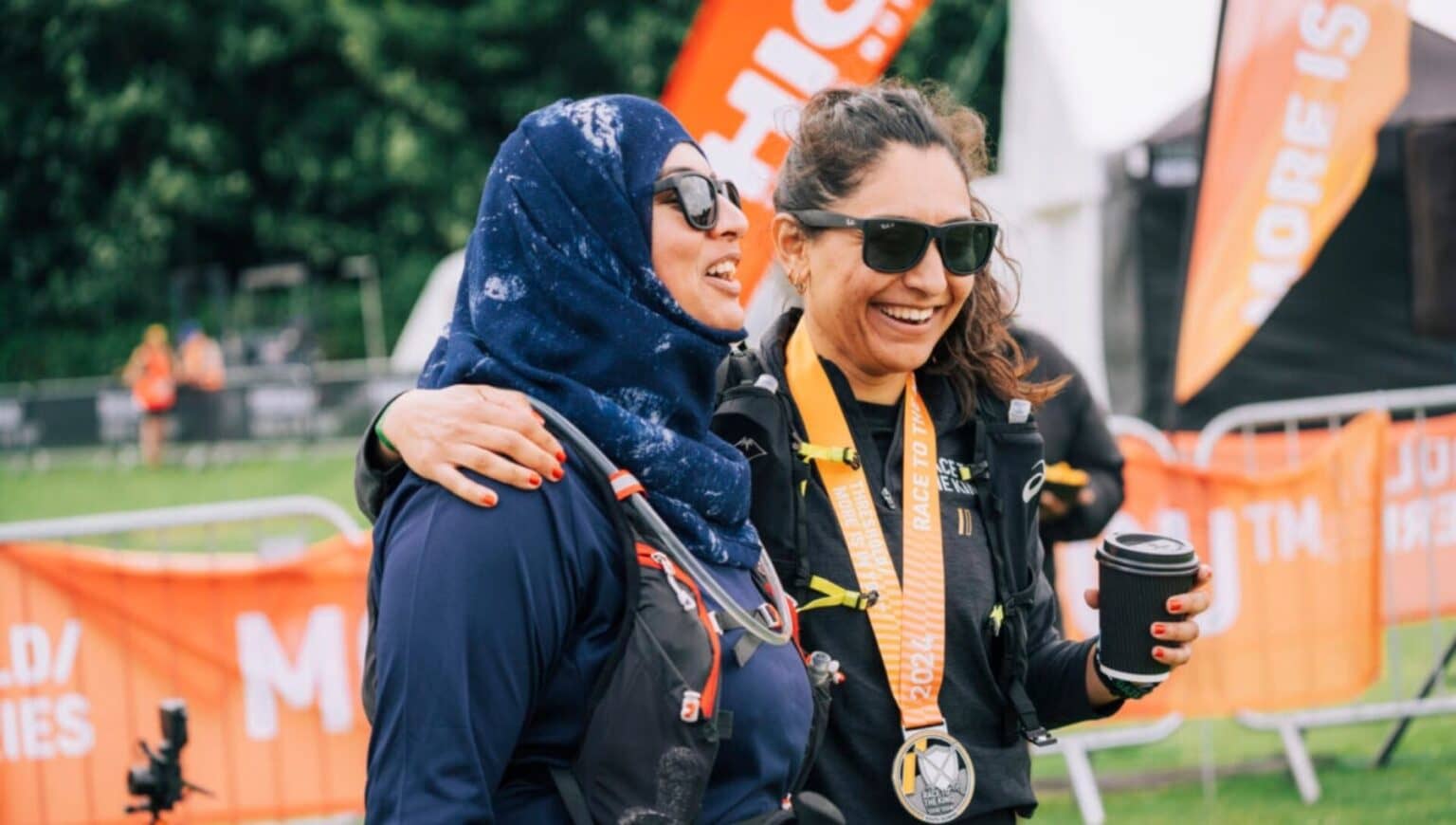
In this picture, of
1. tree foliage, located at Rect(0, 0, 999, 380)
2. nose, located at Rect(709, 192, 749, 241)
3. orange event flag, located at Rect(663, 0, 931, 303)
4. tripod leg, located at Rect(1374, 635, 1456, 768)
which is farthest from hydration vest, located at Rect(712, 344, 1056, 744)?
tree foliage, located at Rect(0, 0, 999, 380)

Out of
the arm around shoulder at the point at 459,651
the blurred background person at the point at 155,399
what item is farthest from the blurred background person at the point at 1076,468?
the blurred background person at the point at 155,399

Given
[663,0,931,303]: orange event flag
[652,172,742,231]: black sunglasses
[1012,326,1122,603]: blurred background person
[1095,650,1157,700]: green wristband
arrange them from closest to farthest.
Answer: [652,172,742,231]: black sunglasses < [1095,650,1157,700]: green wristband < [1012,326,1122,603]: blurred background person < [663,0,931,303]: orange event flag

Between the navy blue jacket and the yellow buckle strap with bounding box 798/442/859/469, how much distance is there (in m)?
0.62

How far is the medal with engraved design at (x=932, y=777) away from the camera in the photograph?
2281mm

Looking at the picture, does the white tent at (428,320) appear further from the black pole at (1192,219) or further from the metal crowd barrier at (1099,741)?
the black pole at (1192,219)

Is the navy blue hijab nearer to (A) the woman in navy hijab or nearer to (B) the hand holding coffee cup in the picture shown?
(A) the woman in navy hijab

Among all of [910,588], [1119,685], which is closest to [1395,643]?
[1119,685]

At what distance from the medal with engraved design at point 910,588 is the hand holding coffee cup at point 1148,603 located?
0.90 ft

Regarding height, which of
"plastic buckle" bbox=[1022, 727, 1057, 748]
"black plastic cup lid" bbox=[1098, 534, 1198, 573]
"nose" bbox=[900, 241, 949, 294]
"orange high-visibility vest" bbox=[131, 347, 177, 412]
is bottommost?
"orange high-visibility vest" bbox=[131, 347, 177, 412]

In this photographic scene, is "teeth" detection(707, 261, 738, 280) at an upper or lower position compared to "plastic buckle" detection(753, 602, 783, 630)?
upper

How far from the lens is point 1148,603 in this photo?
2260mm

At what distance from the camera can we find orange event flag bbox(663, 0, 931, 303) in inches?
204

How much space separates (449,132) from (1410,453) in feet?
93.4

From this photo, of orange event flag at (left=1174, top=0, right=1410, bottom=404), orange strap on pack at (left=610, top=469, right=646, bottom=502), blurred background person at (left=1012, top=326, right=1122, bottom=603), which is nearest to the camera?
orange strap on pack at (left=610, top=469, right=646, bottom=502)
